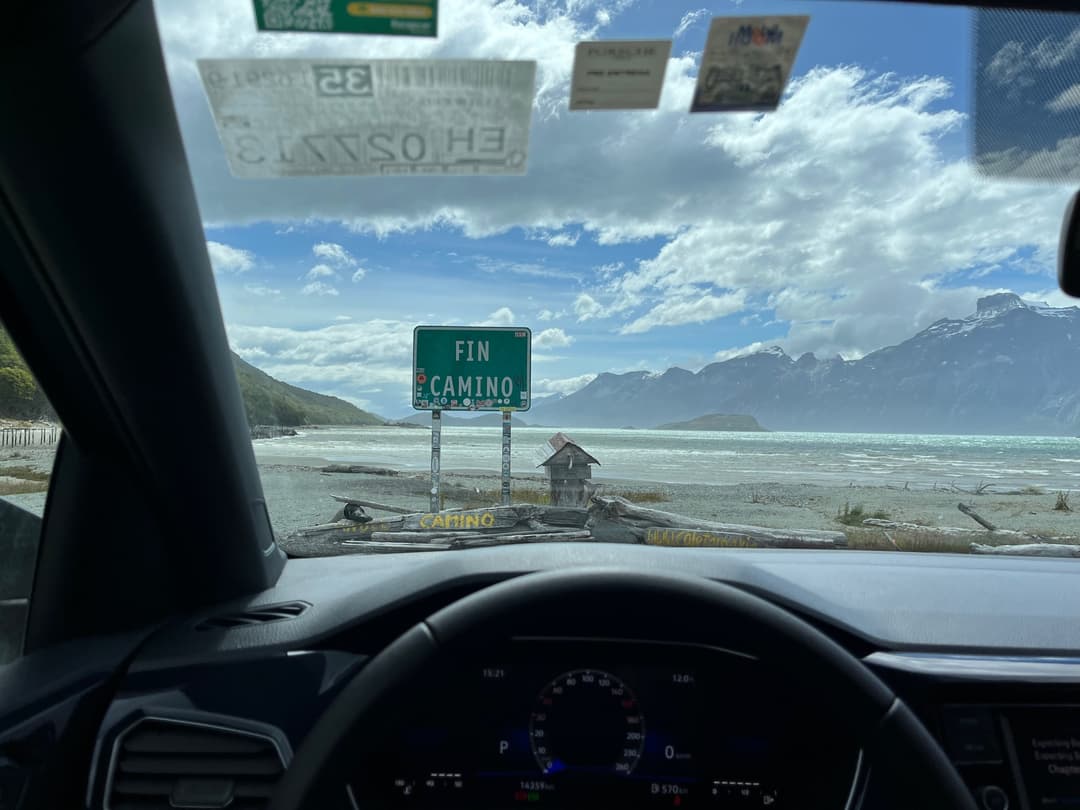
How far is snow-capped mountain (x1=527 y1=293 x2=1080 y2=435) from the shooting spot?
3.32 meters

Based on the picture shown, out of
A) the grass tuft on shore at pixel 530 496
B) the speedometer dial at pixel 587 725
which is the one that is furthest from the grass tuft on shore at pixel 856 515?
the speedometer dial at pixel 587 725

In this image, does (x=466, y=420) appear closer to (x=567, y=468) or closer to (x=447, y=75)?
(x=567, y=468)

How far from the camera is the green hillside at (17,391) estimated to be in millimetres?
2484

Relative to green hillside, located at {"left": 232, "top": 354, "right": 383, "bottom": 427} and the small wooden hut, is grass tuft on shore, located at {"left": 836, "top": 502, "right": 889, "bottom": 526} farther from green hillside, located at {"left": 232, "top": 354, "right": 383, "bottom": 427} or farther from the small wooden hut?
green hillside, located at {"left": 232, "top": 354, "right": 383, "bottom": 427}

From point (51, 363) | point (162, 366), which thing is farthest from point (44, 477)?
point (162, 366)

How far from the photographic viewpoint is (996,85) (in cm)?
230

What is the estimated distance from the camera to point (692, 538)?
328cm

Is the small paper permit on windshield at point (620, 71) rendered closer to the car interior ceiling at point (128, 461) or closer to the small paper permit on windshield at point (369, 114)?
the small paper permit on windshield at point (369, 114)

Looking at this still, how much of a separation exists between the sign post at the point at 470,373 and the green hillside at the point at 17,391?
4.07ft

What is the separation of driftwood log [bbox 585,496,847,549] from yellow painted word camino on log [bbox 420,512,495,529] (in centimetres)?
38

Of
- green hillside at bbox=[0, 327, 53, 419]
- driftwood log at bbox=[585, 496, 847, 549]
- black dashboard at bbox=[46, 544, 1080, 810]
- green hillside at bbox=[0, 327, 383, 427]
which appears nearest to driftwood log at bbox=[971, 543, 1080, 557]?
driftwood log at bbox=[585, 496, 847, 549]

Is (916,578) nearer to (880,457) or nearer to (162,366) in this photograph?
(880,457)

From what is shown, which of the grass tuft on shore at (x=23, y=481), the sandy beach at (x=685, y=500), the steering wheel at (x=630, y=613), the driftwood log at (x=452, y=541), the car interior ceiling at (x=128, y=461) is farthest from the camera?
the sandy beach at (x=685, y=500)

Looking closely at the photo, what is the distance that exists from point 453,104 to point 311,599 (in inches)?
63.2
